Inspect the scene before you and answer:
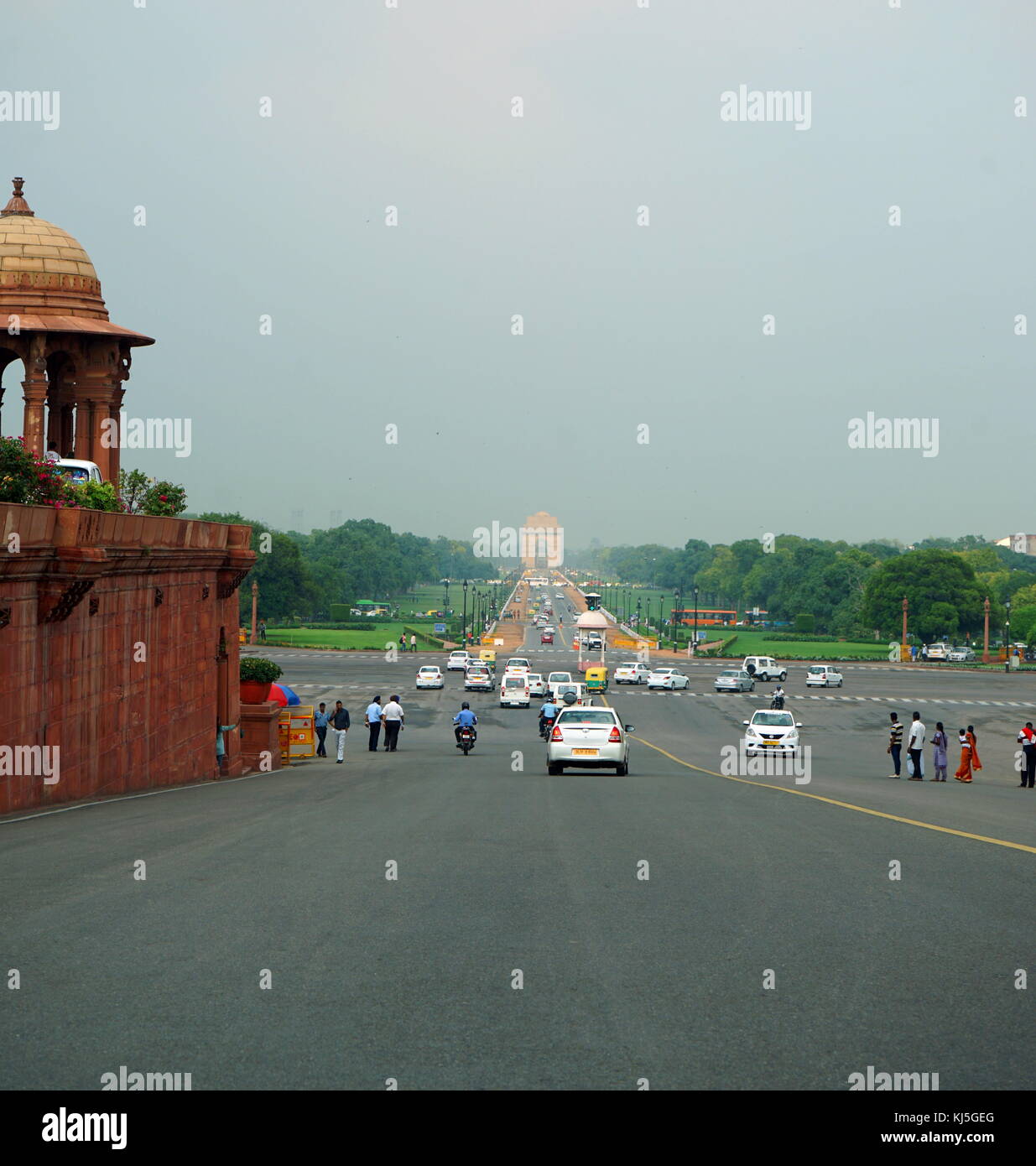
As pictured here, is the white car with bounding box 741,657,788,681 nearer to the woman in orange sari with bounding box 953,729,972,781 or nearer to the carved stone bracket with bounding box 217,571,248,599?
the woman in orange sari with bounding box 953,729,972,781

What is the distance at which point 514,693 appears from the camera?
6281 cm

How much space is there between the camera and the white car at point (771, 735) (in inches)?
1435

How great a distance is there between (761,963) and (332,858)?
517 cm

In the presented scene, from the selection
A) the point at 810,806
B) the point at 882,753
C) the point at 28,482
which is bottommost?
the point at 882,753

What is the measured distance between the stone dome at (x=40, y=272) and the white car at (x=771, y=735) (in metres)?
20.5

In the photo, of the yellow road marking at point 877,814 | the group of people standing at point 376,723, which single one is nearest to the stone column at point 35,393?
the group of people standing at point 376,723

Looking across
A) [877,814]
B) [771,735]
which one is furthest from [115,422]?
[877,814]

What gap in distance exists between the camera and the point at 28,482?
2086 cm

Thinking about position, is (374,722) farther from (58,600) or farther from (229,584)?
(58,600)

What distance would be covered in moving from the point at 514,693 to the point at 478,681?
375 inches

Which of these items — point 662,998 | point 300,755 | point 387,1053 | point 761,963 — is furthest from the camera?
point 300,755

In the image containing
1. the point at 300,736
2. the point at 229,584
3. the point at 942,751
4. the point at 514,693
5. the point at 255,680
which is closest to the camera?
the point at 229,584
